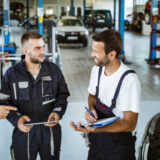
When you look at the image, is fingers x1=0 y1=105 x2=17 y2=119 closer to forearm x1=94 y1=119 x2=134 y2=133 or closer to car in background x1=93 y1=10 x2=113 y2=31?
forearm x1=94 y1=119 x2=134 y2=133

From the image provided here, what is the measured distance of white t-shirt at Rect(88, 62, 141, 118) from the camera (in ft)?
6.35

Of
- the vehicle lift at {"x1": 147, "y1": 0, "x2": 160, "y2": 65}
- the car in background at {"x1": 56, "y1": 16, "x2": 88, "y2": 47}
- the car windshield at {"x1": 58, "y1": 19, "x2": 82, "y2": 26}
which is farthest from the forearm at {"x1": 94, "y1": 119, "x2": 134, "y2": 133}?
the car windshield at {"x1": 58, "y1": 19, "x2": 82, "y2": 26}

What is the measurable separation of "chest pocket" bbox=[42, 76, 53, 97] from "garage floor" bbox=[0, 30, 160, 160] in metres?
1.67

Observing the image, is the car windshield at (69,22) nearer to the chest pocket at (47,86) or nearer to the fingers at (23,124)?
the chest pocket at (47,86)

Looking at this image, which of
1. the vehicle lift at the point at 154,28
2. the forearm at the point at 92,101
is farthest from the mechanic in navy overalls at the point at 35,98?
the vehicle lift at the point at 154,28

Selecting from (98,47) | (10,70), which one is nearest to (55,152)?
(10,70)

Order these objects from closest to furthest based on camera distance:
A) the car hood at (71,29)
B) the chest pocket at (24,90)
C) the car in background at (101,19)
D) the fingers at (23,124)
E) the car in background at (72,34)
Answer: the fingers at (23,124) < the chest pocket at (24,90) < the car in background at (72,34) < the car hood at (71,29) < the car in background at (101,19)

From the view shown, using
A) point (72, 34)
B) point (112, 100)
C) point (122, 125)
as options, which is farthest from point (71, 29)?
point (122, 125)

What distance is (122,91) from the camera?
1.96 metres

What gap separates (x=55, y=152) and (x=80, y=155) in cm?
147

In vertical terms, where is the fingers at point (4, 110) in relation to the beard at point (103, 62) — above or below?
below

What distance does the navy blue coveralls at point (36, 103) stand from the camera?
2.43 meters

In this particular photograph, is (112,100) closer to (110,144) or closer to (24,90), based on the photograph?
(110,144)

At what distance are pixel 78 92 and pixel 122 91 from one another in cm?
402
